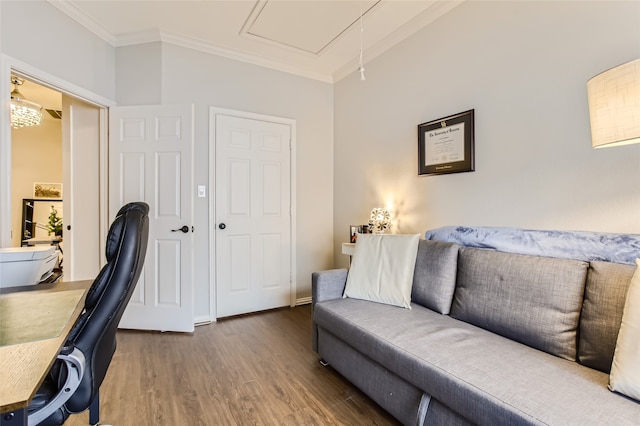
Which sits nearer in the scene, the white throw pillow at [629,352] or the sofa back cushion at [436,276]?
the white throw pillow at [629,352]

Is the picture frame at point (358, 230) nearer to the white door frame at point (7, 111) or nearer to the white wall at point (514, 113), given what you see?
the white wall at point (514, 113)

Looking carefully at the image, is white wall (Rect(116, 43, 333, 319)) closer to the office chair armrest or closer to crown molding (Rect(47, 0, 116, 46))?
crown molding (Rect(47, 0, 116, 46))

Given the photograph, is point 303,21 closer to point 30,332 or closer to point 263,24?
point 263,24

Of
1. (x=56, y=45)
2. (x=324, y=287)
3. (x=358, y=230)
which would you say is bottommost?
(x=324, y=287)

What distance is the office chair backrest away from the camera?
1.03 m

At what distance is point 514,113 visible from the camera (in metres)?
1.96

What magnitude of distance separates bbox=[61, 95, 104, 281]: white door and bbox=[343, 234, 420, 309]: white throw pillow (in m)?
2.42

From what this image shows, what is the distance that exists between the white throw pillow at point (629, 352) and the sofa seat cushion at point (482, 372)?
0.14ft

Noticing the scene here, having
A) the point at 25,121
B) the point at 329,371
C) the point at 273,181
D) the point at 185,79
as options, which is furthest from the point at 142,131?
the point at 329,371

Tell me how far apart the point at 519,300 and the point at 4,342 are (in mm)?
2011

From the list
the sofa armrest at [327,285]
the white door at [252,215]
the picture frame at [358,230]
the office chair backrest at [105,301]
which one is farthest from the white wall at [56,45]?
the picture frame at [358,230]

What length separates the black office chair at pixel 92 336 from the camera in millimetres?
990

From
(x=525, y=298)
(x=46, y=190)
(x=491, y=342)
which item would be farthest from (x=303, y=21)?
(x=46, y=190)

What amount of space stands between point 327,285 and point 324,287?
0.03 metres
